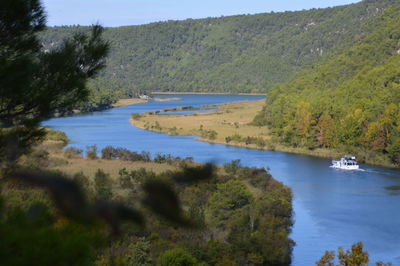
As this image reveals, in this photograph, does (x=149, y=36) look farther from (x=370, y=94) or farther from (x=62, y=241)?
(x=62, y=241)

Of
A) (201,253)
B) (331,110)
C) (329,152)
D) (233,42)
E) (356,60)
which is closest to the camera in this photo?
(201,253)

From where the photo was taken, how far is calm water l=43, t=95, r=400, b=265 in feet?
55.7

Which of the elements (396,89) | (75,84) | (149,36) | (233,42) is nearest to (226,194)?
(75,84)

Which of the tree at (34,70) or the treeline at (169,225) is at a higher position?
the tree at (34,70)

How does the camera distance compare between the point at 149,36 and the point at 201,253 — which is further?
the point at 149,36

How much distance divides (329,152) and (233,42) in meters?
119

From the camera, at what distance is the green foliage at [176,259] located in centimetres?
1319

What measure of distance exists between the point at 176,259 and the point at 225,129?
33.3m

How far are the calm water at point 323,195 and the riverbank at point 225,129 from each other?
4.99 ft

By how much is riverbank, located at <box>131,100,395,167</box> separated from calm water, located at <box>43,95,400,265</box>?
1521 millimetres

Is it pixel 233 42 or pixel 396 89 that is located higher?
pixel 233 42

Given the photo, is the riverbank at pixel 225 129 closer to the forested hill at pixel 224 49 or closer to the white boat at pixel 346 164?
the white boat at pixel 346 164

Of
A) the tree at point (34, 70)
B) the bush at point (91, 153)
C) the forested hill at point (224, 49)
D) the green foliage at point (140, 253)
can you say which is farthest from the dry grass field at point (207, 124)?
the forested hill at point (224, 49)

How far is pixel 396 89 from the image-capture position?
37719 millimetres
